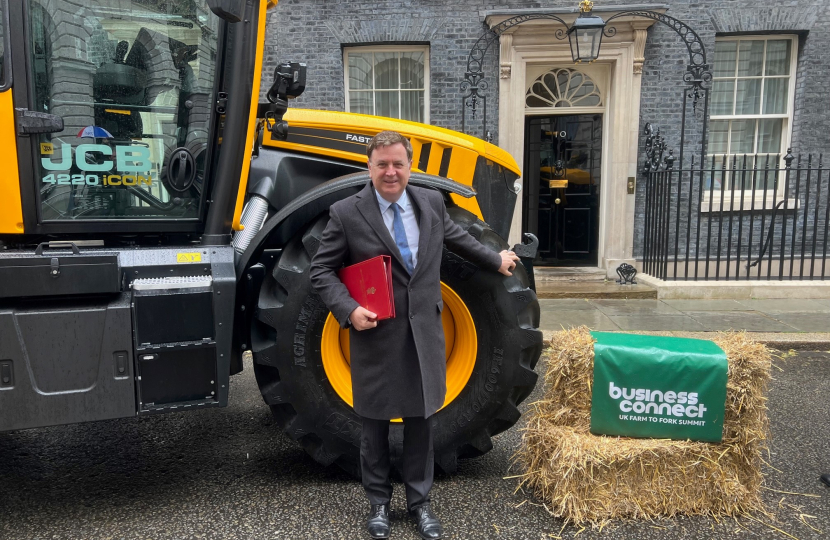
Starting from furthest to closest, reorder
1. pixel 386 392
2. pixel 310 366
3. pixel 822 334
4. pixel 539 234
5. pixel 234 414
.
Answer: pixel 539 234
pixel 822 334
pixel 234 414
pixel 310 366
pixel 386 392

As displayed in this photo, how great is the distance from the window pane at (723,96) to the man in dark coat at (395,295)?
814cm

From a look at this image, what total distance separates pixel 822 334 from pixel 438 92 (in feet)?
18.6

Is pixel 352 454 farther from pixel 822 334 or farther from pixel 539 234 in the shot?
pixel 539 234

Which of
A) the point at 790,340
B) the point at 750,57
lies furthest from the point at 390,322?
the point at 750,57

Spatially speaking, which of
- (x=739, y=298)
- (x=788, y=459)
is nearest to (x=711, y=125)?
(x=739, y=298)

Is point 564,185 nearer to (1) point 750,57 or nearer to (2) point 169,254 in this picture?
(1) point 750,57

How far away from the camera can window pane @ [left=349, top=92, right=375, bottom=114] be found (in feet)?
30.0

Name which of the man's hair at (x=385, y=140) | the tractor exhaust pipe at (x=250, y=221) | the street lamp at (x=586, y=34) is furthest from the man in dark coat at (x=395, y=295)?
the street lamp at (x=586, y=34)

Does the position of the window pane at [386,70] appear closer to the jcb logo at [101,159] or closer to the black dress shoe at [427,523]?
the jcb logo at [101,159]

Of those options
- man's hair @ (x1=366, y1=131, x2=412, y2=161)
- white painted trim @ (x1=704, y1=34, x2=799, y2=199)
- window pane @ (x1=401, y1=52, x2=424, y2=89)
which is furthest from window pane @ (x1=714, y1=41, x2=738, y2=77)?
man's hair @ (x1=366, y1=131, x2=412, y2=161)

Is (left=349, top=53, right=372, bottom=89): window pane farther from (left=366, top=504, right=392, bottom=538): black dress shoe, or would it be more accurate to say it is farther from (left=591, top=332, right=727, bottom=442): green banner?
(left=366, top=504, right=392, bottom=538): black dress shoe

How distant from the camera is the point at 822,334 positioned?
612 centimetres

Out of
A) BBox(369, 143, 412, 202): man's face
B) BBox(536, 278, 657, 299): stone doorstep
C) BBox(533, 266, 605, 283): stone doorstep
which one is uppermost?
BBox(369, 143, 412, 202): man's face

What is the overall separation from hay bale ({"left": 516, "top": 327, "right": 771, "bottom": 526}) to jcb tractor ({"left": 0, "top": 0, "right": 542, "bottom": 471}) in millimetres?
406
